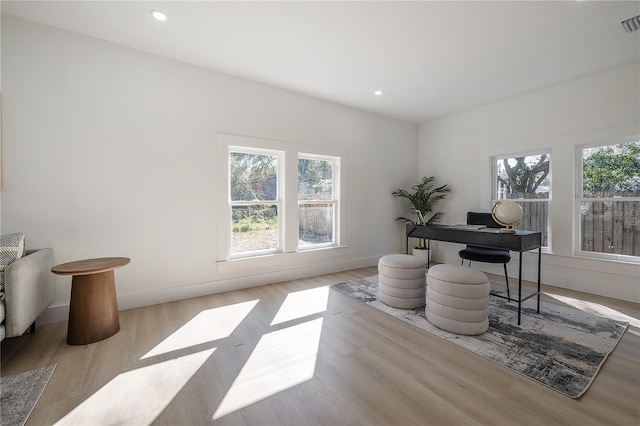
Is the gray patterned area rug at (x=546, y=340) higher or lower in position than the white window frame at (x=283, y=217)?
lower

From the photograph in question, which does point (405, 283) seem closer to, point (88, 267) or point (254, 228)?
point (254, 228)

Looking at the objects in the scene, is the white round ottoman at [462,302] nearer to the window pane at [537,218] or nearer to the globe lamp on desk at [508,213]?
the globe lamp on desk at [508,213]

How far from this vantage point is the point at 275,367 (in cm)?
Result: 177

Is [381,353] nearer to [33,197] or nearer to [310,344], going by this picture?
[310,344]

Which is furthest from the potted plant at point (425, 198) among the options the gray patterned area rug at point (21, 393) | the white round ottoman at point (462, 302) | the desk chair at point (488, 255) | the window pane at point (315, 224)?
the gray patterned area rug at point (21, 393)

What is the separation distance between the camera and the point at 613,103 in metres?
3.05

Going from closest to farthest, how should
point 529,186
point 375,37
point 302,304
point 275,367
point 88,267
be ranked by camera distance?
point 275,367 → point 88,267 → point 375,37 → point 302,304 → point 529,186

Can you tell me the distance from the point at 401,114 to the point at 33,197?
16.2ft

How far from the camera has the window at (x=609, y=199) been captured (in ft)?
9.94

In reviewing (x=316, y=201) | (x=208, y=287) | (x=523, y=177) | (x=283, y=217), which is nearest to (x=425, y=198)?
(x=523, y=177)

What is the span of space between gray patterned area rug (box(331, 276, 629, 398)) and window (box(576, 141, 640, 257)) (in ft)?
4.01

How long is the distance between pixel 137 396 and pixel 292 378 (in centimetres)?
89

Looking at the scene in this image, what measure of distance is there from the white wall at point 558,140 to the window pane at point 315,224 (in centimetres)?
225

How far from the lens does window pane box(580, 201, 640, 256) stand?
3.03m
